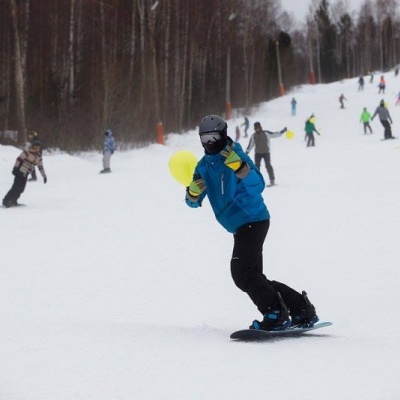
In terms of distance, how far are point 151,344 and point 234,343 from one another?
0.53 metres

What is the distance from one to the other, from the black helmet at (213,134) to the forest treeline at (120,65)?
21.5 meters

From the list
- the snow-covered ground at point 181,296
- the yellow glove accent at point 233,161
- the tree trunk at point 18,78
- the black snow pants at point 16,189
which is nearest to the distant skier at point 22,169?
the black snow pants at point 16,189

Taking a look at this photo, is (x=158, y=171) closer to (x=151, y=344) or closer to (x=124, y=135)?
(x=124, y=135)

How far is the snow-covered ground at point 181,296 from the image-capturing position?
387 centimetres

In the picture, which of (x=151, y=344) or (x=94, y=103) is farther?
(x=94, y=103)

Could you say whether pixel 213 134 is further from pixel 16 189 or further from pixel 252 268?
pixel 16 189

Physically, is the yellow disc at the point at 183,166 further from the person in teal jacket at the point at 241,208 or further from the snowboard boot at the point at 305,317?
the snowboard boot at the point at 305,317

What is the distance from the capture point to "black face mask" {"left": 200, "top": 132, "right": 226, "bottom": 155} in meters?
4.73

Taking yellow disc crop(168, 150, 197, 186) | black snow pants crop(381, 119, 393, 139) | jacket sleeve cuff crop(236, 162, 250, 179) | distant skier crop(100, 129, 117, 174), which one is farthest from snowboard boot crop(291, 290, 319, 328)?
black snow pants crop(381, 119, 393, 139)

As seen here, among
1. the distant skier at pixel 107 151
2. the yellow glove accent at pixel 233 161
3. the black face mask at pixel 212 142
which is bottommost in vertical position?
the yellow glove accent at pixel 233 161

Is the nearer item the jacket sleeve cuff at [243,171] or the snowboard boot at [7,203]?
the jacket sleeve cuff at [243,171]

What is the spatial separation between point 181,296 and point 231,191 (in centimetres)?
→ 212

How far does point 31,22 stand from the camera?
34.5 metres

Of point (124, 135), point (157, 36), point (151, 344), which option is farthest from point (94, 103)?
point (151, 344)
